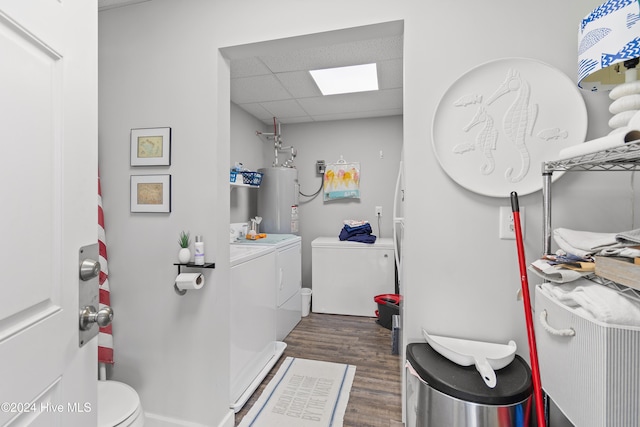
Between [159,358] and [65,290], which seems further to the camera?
[159,358]

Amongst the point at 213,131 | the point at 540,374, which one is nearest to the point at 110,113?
the point at 213,131

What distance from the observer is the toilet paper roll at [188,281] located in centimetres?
145

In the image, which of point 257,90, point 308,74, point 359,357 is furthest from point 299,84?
point 359,357

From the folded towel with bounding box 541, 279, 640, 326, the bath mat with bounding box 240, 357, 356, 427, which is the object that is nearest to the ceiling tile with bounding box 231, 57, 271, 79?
the folded towel with bounding box 541, 279, 640, 326

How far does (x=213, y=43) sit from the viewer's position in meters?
1.51

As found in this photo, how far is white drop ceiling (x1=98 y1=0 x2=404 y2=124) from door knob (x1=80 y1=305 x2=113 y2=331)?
136cm

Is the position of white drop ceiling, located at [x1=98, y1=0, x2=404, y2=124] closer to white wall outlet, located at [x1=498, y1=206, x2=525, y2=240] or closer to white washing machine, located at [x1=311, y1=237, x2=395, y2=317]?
white wall outlet, located at [x1=498, y1=206, x2=525, y2=240]

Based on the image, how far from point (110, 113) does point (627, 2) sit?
221 centimetres

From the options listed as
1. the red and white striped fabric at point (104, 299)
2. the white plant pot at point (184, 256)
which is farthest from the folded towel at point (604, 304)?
the red and white striped fabric at point (104, 299)

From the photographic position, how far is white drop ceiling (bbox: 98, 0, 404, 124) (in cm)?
145

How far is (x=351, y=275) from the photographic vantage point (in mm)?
3223

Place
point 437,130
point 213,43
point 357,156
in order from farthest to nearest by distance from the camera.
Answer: point 357,156 → point 213,43 → point 437,130

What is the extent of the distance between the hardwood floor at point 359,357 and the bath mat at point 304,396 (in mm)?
58

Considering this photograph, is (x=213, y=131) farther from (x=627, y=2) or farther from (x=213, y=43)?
(x=627, y=2)
